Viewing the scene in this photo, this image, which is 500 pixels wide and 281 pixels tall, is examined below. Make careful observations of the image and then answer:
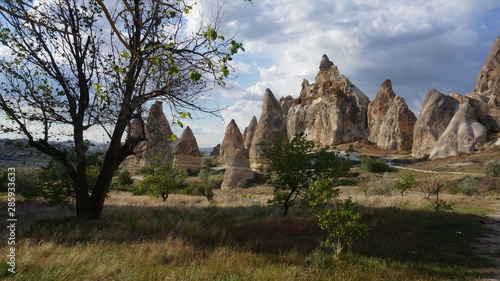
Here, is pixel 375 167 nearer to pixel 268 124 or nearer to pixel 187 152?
pixel 268 124

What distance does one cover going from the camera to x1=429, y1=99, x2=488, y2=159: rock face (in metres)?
42.2

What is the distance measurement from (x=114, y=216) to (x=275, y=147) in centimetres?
634

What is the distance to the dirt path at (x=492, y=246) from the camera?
6.70m

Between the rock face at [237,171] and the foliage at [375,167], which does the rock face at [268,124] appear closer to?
the rock face at [237,171]

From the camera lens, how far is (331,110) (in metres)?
67.6

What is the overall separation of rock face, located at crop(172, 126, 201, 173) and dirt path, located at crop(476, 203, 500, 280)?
3307 cm

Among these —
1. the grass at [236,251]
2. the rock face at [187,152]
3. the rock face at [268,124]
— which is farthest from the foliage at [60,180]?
the rock face at [187,152]

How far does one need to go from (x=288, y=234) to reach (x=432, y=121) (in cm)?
4625

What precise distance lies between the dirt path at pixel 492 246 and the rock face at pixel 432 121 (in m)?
37.4

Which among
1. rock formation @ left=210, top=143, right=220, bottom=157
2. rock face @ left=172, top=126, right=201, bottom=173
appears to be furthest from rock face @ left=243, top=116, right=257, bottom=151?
rock face @ left=172, top=126, right=201, bottom=173

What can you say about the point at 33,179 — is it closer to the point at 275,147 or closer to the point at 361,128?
the point at 275,147

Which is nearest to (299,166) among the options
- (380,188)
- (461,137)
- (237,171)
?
(380,188)

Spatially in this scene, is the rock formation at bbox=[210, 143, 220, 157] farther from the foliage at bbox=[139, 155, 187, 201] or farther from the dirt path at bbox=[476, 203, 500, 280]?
the dirt path at bbox=[476, 203, 500, 280]

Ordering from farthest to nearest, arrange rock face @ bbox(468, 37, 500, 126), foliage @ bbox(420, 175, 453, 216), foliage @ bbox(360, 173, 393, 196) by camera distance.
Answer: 1. rock face @ bbox(468, 37, 500, 126)
2. foliage @ bbox(360, 173, 393, 196)
3. foliage @ bbox(420, 175, 453, 216)
